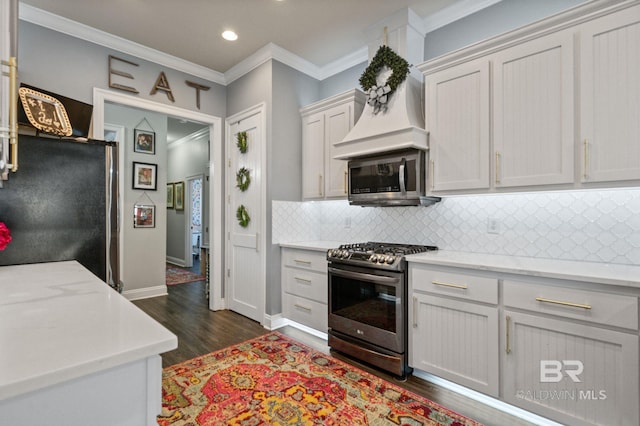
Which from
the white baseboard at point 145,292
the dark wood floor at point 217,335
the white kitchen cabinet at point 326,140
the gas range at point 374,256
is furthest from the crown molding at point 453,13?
the white baseboard at point 145,292

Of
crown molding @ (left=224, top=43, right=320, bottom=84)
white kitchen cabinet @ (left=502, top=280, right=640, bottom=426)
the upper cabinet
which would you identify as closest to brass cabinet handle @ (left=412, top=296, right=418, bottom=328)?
white kitchen cabinet @ (left=502, top=280, right=640, bottom=426)

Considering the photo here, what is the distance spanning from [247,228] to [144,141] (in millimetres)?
2490

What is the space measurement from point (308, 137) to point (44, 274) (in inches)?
105

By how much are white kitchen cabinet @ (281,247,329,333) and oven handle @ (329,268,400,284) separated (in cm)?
31

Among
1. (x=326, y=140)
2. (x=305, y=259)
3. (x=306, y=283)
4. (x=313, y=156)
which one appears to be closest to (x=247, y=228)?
(x=305, y=259)

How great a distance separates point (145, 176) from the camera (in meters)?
4.86

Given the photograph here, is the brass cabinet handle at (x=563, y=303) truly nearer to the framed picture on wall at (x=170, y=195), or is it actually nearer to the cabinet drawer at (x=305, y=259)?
the cabinet drawer at (x=305, y=259)

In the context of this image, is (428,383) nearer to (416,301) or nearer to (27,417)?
(416,301)

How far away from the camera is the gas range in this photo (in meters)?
2.39

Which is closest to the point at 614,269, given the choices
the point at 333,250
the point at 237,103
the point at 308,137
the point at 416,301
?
the point at 416,301

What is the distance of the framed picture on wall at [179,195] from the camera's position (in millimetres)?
7504

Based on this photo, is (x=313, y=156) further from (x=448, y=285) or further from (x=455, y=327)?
(x=455, y=327)

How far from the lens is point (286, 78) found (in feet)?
11.9

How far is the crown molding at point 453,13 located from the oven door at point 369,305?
7.46 ft
